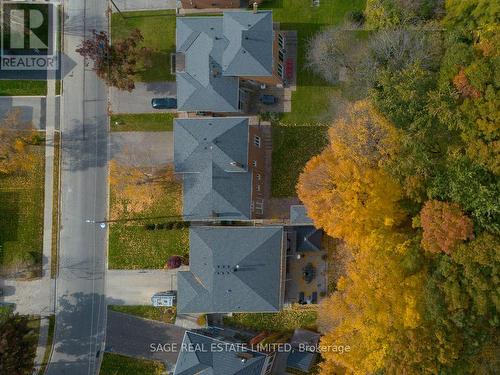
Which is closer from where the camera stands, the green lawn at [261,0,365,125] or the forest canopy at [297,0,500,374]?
the forest canopy at [297,0,500,374]

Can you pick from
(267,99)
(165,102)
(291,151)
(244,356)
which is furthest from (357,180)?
(165,102)

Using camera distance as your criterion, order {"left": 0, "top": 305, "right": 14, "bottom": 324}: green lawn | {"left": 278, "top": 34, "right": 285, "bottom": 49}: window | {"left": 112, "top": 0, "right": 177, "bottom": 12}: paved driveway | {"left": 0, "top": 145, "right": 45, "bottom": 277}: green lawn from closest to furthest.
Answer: {"left": 0, "top": 305, "right": 14, "bottom": 324}: green lawn, {"left": 278, "top": 34, "right": 285, "bottom": 49}: window, {"left": 112, "top": 0, "right": 177, "bottom": 12}: paved driveway, {"left": 0, "top": 145, "right": 45, "bottom": 277}: green lawn

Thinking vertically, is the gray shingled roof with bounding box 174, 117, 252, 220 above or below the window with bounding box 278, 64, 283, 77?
below

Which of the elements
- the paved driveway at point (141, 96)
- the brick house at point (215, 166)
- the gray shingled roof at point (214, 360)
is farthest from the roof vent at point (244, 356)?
the paved driveway at point (141, 96)

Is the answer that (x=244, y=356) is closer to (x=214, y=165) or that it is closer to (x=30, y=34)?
(x=214, y=165)

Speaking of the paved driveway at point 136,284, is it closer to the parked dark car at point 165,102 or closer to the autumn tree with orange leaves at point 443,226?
the parked dark car at point 165,102

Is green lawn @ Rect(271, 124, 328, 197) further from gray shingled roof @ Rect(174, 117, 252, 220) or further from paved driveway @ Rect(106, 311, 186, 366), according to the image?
paved driveway @ Rect(106, 311, 186, 366)

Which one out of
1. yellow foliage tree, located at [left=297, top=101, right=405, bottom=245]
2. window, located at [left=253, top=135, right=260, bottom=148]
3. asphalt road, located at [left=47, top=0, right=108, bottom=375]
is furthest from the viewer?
asphalt road, located at [left=47, top=0, right=108, bottom=375]

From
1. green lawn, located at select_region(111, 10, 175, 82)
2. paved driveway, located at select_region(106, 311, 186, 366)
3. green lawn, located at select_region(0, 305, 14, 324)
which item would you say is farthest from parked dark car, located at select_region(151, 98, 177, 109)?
green lawn, located at select_region(0, 305, 14, 324)
